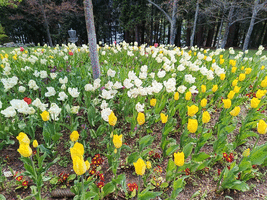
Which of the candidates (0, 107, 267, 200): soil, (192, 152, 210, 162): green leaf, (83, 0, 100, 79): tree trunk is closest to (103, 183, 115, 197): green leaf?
(0, 107, 267, 200): soil

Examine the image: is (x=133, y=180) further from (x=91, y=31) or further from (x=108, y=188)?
(x=91, y=31)

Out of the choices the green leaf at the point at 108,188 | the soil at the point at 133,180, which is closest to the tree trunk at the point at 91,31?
the soil at the point at 133,180

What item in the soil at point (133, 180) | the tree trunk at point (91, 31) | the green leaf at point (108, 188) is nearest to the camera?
the green leaf at point (108, 188)

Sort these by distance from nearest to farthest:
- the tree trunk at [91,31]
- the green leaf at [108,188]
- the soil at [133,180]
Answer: the green leaf at [108,188]
the soil at [133,180]
the tree trunk at [91,31]

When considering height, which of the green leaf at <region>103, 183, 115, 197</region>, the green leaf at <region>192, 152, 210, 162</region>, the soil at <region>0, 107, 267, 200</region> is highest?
the green leaf at <region>192, 152, 210, 162</region>

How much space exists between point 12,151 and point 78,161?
64.6 inches

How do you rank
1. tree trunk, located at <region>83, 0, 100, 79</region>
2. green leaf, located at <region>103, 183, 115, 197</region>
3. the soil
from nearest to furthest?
1. green leaf, located at <region>103, 183, 115, 197</region>
2. the soil
3. tree trunk, located at <region>83, 0, 100, 79</region>

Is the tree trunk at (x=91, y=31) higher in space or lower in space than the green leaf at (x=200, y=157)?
higher

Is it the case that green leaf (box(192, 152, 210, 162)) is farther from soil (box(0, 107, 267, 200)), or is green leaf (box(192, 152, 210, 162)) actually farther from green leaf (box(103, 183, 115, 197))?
green leaf (box(103, 183, 115, 197))

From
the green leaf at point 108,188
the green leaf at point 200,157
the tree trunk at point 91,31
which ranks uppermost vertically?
the tree trunk at point 91,31

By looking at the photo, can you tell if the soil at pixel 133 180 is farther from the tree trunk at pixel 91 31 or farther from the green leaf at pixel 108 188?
the tree trunk at pixel 91 31

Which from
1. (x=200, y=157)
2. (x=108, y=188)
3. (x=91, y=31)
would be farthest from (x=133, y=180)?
(x=91, y=31)

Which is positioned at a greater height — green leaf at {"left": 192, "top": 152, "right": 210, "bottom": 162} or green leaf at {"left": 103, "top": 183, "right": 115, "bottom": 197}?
green leaf at {"left": 192, "top": 152, "right": 210, "bottom": 162}

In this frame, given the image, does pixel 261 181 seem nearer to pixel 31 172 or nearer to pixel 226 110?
pixel 226 110
